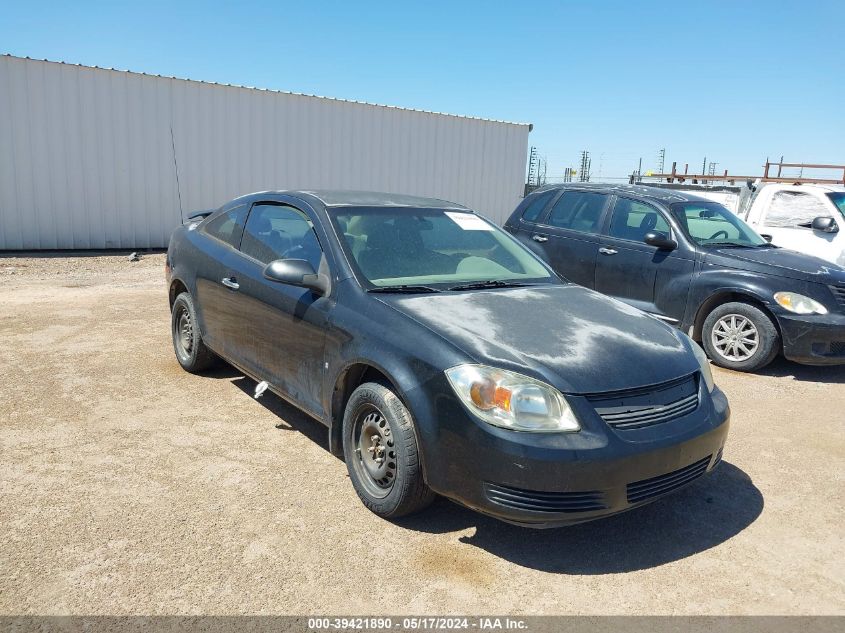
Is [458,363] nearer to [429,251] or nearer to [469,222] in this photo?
[429,251]

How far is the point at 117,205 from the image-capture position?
13188mm

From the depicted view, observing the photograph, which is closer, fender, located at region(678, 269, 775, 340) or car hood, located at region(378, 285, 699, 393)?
car hood, located at region(378, 285, 699, 393)

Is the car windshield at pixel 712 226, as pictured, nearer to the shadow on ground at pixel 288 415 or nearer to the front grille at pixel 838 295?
the front grille at pixel 838 295

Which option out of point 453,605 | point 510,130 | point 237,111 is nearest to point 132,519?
point 453,605

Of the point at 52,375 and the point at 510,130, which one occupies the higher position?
the point at 510,130

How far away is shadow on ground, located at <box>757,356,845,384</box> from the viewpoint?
6250 millimetres

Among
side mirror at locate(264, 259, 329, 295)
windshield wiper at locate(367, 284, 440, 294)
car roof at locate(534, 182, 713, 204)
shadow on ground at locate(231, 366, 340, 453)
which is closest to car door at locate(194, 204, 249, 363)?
shadow on ground at locate(231, 366, 340, 453)

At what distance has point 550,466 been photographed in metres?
2.77

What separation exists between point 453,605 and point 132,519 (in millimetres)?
1628

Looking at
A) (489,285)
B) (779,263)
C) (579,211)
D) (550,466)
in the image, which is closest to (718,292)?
(779,263)

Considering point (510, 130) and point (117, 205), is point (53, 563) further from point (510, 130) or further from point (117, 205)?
point (510, 130)

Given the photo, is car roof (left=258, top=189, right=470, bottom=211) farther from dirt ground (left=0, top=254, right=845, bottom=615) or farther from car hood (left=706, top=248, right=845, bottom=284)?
car hood (left=706, top=248, right=845, bottom=284)

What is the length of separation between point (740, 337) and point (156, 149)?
1149cm

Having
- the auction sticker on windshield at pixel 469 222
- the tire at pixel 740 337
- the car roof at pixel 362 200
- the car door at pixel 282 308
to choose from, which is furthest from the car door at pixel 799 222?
the car door at pixel 282 308
